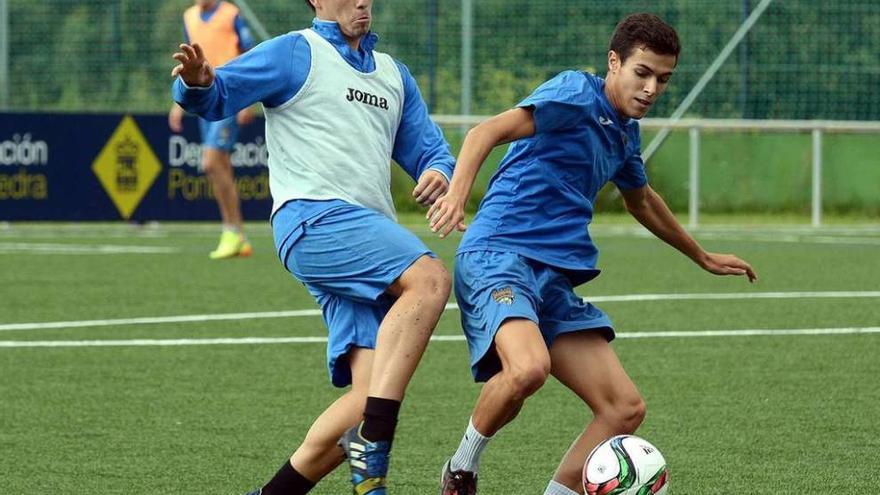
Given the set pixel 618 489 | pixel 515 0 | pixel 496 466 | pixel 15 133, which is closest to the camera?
pixel 618 489

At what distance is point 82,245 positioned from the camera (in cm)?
1523

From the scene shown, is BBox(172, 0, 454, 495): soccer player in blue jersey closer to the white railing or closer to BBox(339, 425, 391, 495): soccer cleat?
BBox(339, 425, 391, 495): soccer cleat

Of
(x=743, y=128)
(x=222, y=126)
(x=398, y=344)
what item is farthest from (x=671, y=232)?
(x=743, y=128)

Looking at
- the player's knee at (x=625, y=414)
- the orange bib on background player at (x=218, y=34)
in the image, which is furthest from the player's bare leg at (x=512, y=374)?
the orange bib on background player at (x=218, y=34)

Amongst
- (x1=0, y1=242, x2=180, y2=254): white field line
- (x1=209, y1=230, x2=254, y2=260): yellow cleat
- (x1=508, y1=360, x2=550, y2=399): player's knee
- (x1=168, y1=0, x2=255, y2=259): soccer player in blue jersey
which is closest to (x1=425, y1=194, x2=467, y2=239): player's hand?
(x1=508, y1=360, x2=550, y2=399): player's knee

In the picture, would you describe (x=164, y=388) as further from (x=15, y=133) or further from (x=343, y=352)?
(x=15, y=133)

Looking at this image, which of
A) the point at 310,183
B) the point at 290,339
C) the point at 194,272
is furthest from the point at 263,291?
the point at 310,183

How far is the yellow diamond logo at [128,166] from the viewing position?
17.1 meters

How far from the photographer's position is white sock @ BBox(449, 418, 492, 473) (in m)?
5.01

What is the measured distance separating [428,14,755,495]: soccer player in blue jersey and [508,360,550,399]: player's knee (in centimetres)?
12

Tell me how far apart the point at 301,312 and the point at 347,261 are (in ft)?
17.6

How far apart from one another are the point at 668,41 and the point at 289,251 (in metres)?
1.26

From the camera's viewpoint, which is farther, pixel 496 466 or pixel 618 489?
pixel 496 466

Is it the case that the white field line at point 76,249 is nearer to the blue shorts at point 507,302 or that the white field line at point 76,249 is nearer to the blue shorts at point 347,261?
the blue shorts at point 507,302
